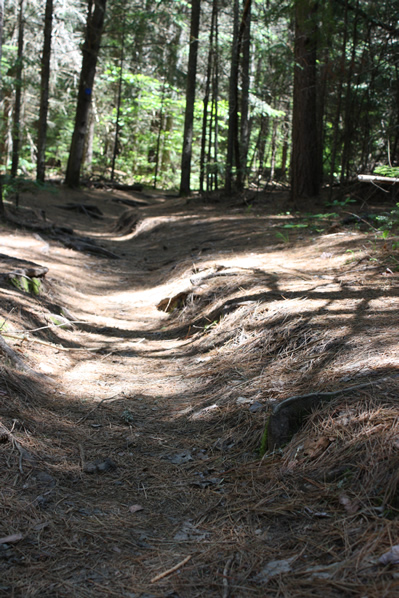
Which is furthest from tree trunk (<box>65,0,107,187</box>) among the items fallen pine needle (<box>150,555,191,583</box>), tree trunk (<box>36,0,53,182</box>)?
fallen pine needle (<box>150,555,191,583</box>)

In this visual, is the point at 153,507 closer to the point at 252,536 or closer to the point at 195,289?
the point at 252,536

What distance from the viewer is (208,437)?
125 inches

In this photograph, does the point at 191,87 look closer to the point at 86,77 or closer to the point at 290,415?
the point at 86,77

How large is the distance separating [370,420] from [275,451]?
0.56 meters

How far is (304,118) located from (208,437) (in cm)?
965

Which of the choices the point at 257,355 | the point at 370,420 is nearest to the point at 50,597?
the point at 370,420

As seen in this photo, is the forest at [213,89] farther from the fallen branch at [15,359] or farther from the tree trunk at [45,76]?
the fallen branch at [15,359]

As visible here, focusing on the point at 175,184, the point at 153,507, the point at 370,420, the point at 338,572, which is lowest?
the point at 153,507

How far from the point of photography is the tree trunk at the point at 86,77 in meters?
19.9

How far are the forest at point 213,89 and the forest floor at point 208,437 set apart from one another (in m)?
2.66

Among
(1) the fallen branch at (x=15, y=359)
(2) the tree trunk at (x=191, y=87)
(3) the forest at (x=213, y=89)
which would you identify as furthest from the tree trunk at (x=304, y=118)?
(1) the fallen branch at (x=15, y=359)

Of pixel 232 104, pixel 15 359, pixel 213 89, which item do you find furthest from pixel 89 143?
pixel 15 359

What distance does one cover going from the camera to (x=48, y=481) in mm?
2590

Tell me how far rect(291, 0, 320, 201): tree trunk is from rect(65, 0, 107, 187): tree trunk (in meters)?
11.4
